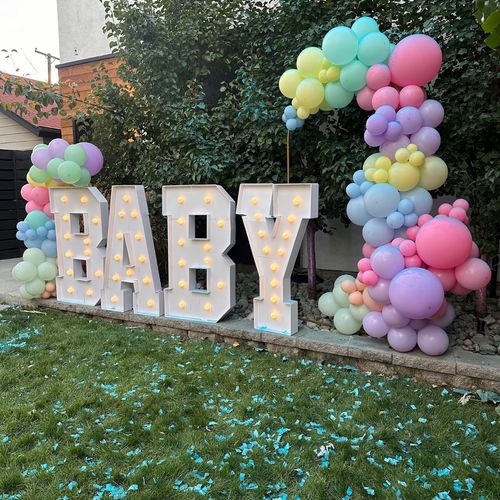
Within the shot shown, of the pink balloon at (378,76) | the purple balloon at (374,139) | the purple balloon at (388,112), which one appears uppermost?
the pink balloon at (378,76)

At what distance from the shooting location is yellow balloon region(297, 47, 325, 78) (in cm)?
342

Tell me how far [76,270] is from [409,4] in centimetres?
409

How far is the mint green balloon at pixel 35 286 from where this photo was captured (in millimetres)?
4984

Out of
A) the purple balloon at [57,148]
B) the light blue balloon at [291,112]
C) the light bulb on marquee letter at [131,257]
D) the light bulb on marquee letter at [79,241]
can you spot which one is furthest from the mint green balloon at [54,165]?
the light blue balloon at [291,112]

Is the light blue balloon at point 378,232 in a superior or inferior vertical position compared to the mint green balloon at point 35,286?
superior

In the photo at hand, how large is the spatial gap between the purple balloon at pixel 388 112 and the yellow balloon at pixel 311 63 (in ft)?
1.89

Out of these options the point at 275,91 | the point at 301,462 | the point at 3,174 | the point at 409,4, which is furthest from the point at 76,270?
the point at 3,174

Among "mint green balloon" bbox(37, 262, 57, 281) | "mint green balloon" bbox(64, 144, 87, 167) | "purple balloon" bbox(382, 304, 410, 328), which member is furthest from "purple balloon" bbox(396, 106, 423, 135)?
"mint green balloon" bbox(37, 262, 57, 281)

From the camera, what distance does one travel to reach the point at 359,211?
3.44 meters

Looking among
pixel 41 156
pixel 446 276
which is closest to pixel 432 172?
pixel 446 276

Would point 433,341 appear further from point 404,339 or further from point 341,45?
point 341,45

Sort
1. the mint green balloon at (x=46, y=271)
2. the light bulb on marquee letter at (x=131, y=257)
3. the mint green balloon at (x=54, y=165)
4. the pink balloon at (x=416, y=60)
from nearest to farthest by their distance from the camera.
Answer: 1. the pink balloon at (x=416, y=60)
2. the light bulb on marquee letter at (x=131, y=257)
3. the mint green balloon at (x=54, y=165)
4. the mint green balloon at (x=46, y=271)

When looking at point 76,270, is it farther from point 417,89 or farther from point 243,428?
point 417,89

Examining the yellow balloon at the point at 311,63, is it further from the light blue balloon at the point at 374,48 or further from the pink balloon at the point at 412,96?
the pink balloon at the point at 412,96
